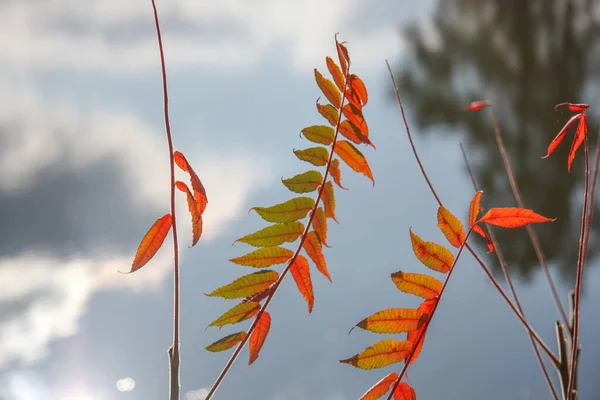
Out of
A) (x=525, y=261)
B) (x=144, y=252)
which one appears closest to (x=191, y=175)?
(x=144, y=252)

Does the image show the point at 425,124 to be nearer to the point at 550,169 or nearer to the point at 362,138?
the point at 550,169

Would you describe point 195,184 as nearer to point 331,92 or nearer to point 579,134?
point 331,92

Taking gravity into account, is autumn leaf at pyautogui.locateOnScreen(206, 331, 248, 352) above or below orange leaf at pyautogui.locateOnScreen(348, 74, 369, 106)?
below

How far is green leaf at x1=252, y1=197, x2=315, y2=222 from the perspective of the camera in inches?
12.0

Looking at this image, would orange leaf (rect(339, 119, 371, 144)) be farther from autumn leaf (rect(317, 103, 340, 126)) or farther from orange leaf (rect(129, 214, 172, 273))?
orange leaf (rect(129, 214, 172, 273))

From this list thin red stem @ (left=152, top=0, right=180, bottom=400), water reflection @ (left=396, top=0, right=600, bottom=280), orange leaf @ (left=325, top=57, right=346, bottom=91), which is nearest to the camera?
thin red stem @ (left=152, top=0, right=180, bottom=400)

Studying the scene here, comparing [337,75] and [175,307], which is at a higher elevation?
[337,75]

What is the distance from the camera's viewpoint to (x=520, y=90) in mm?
2088

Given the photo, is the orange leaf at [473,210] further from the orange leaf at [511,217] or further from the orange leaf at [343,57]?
the orange leaf at [343,57]

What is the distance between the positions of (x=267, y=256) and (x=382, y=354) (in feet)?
0.26

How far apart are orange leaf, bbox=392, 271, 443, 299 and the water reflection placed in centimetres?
140

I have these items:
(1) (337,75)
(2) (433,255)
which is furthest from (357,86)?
(2) (433,255)

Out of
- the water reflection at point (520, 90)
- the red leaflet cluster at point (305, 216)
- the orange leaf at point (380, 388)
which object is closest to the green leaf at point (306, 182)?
the red leaflet cluster at point (305, 216)

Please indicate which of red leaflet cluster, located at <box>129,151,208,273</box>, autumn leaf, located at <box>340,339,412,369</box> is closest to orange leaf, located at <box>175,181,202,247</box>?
red leaflet cluster, located at <box>129,151,208,273</box>
